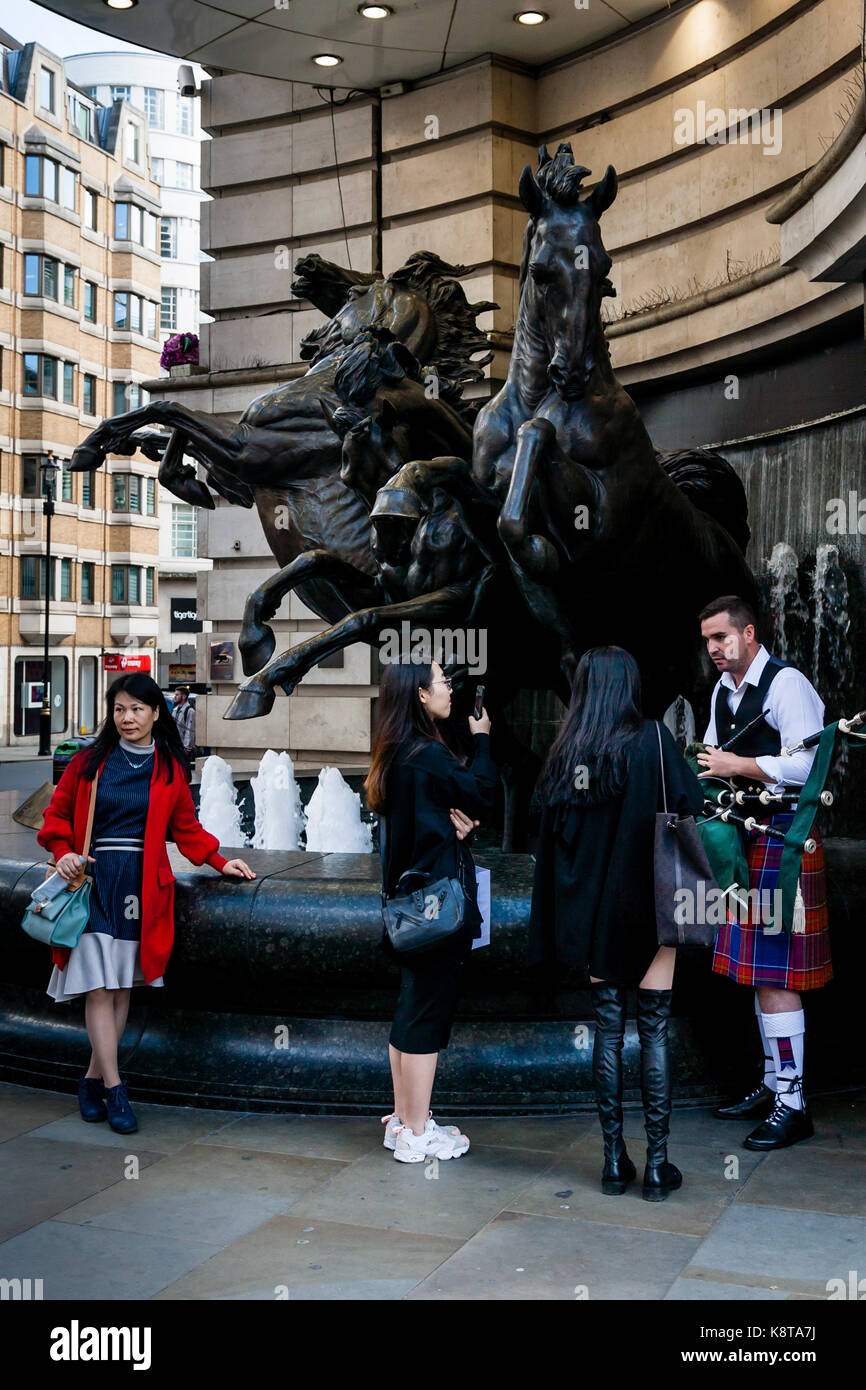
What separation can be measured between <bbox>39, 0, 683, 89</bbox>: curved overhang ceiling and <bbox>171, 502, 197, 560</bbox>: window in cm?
4591

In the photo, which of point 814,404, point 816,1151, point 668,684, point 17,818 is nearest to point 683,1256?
point 816,1151

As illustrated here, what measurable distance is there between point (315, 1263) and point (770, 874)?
7.05ft

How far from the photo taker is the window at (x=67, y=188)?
52.2 meters

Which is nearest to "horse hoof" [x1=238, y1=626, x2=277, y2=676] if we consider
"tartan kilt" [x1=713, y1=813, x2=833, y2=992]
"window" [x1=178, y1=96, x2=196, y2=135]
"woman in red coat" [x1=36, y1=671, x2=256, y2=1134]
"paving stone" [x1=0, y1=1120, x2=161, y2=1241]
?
"woman in red coat" [x1=36, y1=671, x2=256, y2=1134]

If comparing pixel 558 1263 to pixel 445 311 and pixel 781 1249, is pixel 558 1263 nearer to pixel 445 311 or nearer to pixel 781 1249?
pixel 781 1249

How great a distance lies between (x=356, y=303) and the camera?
9.32m

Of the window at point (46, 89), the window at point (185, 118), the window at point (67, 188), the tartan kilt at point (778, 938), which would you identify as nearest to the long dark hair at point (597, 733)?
the tartan kilt at point (778, 938)

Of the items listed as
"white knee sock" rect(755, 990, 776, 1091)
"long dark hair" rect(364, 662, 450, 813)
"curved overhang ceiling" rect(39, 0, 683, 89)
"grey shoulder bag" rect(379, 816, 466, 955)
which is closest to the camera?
"grey shoulder bag" rect(379, 816, 466, 955)

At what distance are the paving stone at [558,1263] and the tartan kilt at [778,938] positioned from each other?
3.94ft

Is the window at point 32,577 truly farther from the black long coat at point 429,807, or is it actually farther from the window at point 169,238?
the black long coat at point 429,807

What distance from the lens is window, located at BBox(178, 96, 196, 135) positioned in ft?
228

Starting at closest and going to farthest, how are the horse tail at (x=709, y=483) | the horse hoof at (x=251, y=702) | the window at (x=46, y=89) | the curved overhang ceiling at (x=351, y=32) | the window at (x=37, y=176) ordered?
the horse hoof at (x=251, y=702) → the horse tail at (x=709, y=483) → the curved overhang ceiling at (x=351, y=32) → the window at (x=37, y=176) → the window at (x=46, y=89)

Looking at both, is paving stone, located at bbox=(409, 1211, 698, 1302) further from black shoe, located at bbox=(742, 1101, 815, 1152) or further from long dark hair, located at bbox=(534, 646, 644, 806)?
long dark hair, located at bbox=(534, 646, 644, 806)

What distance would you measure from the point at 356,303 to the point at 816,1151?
645 cm
